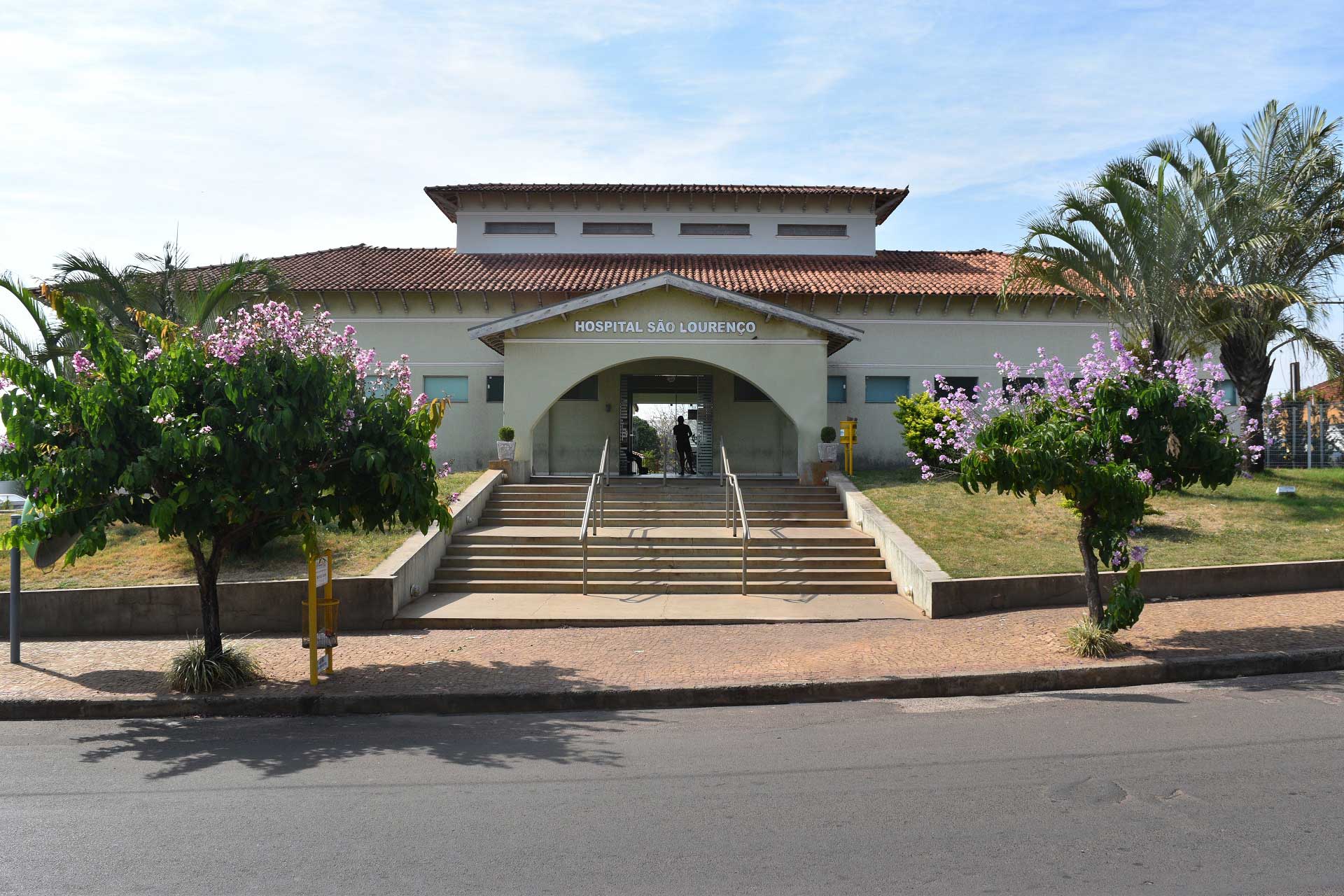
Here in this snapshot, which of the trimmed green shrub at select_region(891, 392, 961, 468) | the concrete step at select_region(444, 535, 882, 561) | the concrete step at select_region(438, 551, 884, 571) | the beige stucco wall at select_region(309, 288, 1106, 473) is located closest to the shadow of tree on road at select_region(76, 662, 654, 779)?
the concrete step at select_region(438, 551, 884, 571)

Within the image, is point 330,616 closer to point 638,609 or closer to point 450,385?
point 638,609

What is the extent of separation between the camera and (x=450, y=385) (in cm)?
2339

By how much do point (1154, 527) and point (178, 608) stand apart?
43.2ft

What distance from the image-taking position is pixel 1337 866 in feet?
15.0

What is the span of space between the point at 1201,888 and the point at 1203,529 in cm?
1178

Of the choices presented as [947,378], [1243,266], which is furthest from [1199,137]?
[947,378]

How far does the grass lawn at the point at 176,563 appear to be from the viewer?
12.9 meters

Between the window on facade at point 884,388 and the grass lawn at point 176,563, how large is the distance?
12.4m

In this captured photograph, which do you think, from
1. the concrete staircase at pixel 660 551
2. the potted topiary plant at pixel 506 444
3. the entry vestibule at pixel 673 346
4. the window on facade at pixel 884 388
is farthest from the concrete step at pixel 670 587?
the window on facade at pixel 884 388

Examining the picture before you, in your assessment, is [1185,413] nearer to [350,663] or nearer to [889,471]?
[350,663]

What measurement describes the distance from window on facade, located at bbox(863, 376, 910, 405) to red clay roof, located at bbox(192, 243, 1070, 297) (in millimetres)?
1978

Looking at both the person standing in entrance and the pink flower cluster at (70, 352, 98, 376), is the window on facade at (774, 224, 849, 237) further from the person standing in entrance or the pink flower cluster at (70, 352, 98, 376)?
the pink flower cluster at (70, 352, 98, 376)

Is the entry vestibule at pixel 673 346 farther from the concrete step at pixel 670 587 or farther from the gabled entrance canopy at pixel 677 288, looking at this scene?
the concrete step at pixel 670 587

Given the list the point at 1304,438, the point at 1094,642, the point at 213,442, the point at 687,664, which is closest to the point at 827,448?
the point at 1094,642
